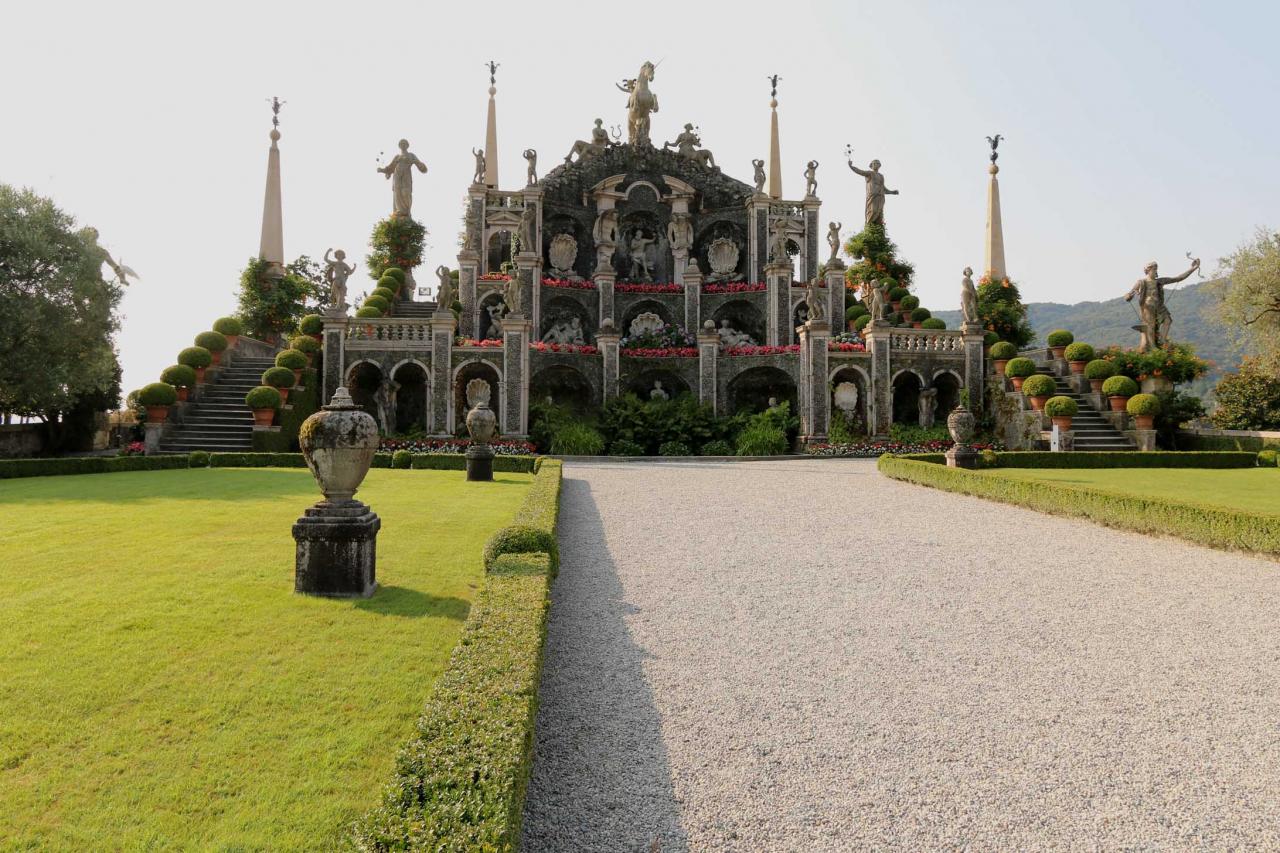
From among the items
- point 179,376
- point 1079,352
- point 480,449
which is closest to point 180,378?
point 179,376

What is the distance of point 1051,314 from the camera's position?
161 meters

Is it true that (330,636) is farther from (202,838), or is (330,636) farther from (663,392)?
(663,392)

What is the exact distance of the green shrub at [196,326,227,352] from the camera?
2783cm

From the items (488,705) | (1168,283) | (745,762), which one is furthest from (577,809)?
(1168,283)

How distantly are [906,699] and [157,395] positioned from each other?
84.5ft

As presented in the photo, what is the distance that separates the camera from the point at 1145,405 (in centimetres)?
2539

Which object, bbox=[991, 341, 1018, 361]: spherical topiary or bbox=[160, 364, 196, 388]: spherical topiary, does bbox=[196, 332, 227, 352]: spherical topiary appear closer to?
bbox=[160, 364, 196, 388]: spherical topiary

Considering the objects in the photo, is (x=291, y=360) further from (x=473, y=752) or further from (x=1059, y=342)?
(x=1059, y=342)

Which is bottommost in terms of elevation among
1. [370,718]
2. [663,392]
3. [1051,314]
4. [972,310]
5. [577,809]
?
[577,809]

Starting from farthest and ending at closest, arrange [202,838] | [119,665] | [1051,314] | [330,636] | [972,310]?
[1051,314] → [972,310] → [330,636] → [119,665] → [202,838]

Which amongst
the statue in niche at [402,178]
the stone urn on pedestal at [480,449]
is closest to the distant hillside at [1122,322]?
the statue in niche at [402,178]

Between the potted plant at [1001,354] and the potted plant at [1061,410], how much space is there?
11.9ft

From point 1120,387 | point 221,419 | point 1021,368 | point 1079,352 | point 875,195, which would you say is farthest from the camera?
point 875,195

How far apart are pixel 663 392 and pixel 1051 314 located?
157885mm
